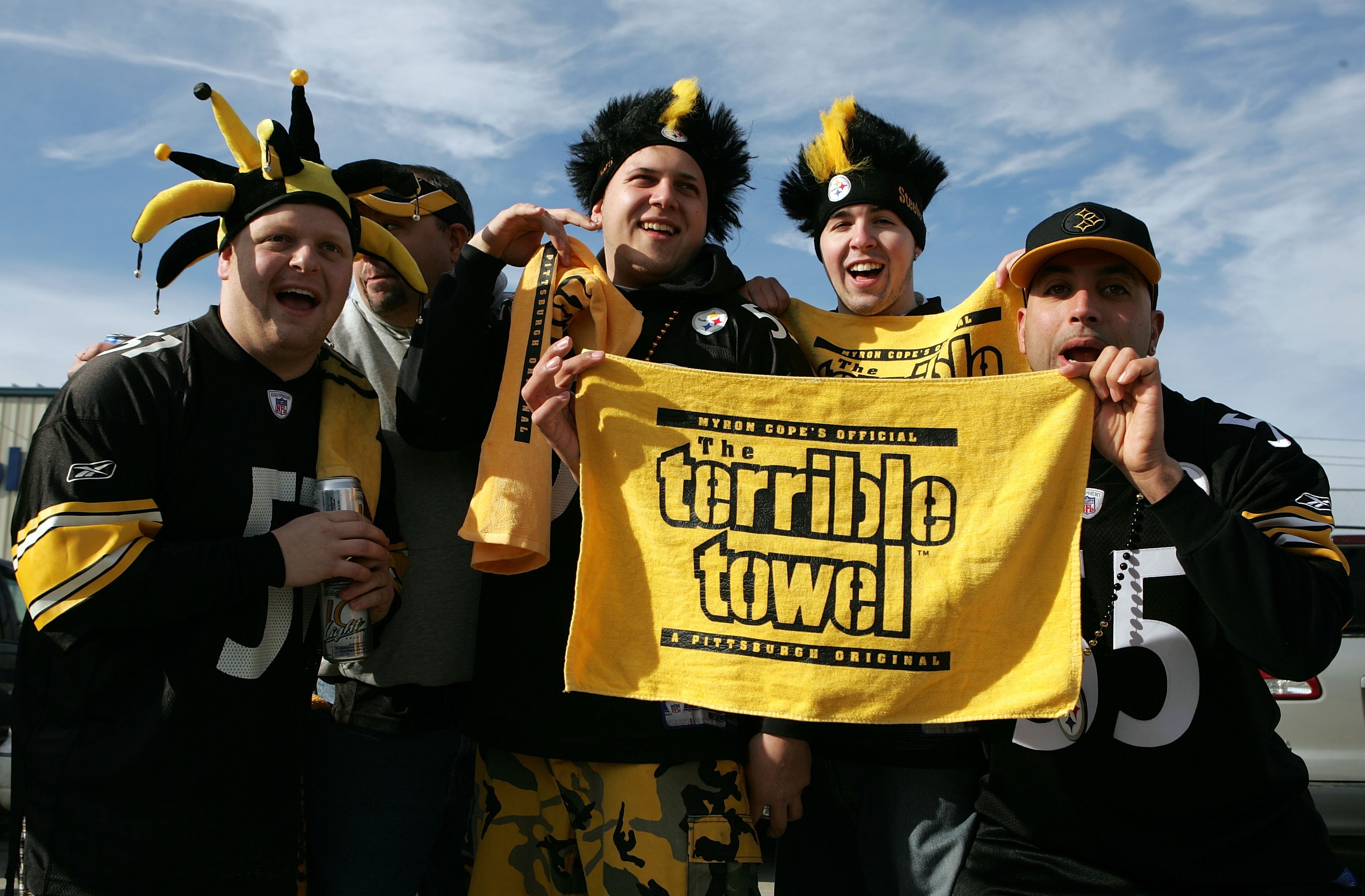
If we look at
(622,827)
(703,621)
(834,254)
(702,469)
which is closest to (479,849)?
(622,827)

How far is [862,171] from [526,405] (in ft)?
5.05

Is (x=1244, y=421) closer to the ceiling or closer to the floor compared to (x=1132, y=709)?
closer to the ceiling

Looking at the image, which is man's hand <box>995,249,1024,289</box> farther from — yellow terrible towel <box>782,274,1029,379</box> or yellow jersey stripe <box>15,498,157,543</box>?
yellow jersey stripe <box>15,498,157,543</box>

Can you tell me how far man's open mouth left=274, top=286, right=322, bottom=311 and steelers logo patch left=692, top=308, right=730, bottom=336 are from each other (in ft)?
3.52

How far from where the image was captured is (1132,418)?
2.18m

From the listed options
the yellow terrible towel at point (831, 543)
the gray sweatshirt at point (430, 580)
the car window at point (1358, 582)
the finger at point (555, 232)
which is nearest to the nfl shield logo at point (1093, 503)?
the yellow terrible towel at point (831, 543)

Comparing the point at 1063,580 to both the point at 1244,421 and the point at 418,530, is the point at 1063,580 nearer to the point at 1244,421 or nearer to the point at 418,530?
the point at 1244,421

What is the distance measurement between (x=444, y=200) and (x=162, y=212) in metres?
1.18

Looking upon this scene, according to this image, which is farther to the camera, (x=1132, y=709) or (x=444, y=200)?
(x=444, y=200)

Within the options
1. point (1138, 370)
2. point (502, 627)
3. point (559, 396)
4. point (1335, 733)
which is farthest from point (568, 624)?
point (1335, 733)

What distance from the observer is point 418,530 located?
9.56 ft

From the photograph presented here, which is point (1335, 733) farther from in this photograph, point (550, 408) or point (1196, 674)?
point (550, 408)

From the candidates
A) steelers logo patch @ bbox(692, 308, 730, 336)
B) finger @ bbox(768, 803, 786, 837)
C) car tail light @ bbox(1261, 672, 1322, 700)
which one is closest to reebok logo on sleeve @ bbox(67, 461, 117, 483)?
steelers logo patch @ bbox(692, 308, 730, 336)

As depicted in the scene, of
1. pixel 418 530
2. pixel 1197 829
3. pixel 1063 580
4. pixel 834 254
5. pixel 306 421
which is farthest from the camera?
pixel 834 254
